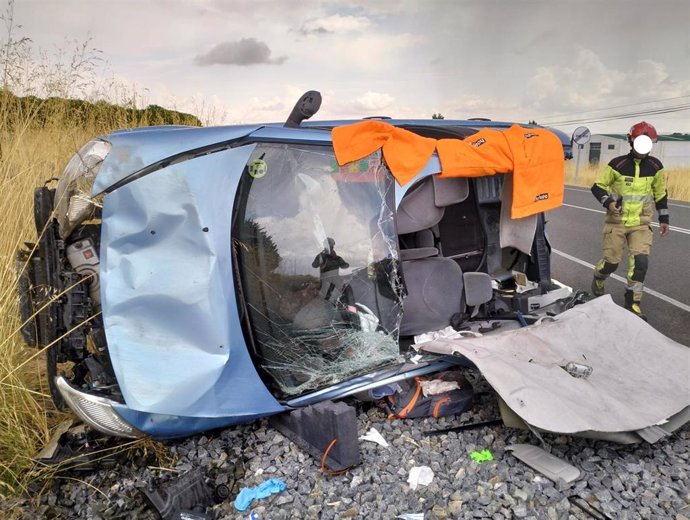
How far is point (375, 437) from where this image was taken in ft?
10.1

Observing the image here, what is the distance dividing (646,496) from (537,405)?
23.5 inches

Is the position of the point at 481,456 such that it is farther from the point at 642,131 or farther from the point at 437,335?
the point at 642,131

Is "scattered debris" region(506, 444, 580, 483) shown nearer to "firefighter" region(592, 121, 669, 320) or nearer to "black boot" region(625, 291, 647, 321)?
"black boot" region(625, 291, 647, 321)

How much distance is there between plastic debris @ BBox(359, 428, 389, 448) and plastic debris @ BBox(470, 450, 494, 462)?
0.45 m

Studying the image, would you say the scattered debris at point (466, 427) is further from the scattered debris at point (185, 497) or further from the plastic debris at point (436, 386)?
the scattered debris at point (185, 497)

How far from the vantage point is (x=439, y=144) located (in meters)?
3.39

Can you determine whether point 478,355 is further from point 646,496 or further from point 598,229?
point 598,229

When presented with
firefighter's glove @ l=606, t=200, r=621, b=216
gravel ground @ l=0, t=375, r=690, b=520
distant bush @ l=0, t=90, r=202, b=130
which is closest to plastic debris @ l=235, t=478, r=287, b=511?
gravel ground @ l=0, t=375, r=690, b=520

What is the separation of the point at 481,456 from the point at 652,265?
592cm

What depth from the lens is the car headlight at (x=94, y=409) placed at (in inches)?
105

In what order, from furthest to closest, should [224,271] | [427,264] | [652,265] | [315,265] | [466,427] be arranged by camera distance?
1. [652,265]
2. [427,264]
3. [466,427]
4. [315,265]
5. [224,271]

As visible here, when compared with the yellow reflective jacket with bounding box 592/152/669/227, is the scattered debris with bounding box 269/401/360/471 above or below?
below

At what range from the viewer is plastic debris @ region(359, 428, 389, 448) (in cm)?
303

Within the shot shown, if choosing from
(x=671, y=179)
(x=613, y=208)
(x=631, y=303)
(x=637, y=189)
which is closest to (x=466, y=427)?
(x=631, y=303)
